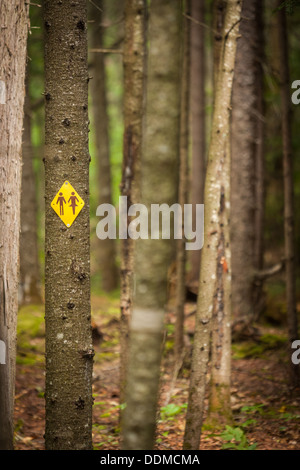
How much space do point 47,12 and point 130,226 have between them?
9.24 feet

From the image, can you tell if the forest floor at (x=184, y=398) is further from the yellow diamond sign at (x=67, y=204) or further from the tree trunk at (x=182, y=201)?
the yellow diamond sign at (x=67, y=204)

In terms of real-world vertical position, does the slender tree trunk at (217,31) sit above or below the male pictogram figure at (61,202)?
above

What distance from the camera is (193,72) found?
13484 millimetres

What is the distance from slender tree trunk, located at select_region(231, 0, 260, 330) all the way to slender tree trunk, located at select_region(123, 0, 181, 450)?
22.0 feet

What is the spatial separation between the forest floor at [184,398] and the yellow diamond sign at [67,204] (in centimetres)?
259

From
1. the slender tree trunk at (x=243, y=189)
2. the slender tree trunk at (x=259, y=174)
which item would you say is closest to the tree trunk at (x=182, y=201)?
the slender tree trunk at (x=243, y=189)

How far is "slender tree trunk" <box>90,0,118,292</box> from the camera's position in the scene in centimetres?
1402

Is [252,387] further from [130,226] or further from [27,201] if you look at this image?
[27,201]

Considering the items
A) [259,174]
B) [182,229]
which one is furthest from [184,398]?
[259,174]

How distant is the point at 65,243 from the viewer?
3.96 meters

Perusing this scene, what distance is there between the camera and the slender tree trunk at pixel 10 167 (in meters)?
4.09

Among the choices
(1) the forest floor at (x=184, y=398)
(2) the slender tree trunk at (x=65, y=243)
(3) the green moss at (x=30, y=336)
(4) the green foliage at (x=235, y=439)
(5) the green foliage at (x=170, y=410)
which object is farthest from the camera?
(3) the green moss at (x=30, y=336)

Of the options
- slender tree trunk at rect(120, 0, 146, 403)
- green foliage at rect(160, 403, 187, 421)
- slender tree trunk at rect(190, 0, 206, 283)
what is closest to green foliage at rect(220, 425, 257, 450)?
green foliage at rect(160, 403, 187, 421)
